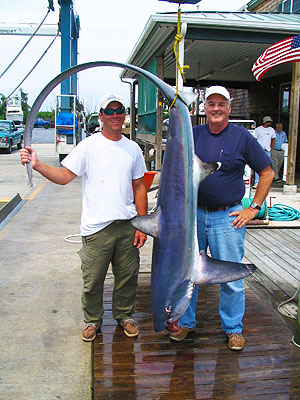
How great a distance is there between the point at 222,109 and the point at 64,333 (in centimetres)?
193

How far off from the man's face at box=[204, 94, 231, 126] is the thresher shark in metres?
0.28

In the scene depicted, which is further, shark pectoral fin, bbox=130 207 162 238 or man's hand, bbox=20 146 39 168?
man's hand, bbox=20 146 39 168

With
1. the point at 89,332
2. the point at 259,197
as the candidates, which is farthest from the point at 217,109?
the point at 89,332

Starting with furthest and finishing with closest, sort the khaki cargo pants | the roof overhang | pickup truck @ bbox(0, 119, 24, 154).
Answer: pickup truck @ bbox(0, 119, 24, 154)
the roof overhang
the khaki cargo pants

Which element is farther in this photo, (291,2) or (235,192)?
(291,2)

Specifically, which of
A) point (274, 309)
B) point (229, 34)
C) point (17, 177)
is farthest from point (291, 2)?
point (274, 309)

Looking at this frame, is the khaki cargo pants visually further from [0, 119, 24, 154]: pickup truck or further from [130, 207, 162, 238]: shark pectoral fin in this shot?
[0, 119, 24, 154]: pickup truck

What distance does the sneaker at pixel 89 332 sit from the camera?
297 cm

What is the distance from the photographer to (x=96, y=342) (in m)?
2.93

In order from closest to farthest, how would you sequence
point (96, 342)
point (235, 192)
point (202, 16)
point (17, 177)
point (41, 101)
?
point (41, 101) < point (235, 192) < point (96, 342) < point (202, 16) < point (17, 177)

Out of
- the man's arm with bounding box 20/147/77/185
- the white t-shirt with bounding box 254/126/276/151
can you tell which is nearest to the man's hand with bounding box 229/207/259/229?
the man's arm with bounding box 20/147/77/185

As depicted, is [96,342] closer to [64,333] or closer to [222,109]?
[64,333]

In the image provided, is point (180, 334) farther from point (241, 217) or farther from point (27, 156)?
point (27, 156)

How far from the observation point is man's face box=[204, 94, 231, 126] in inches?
103
